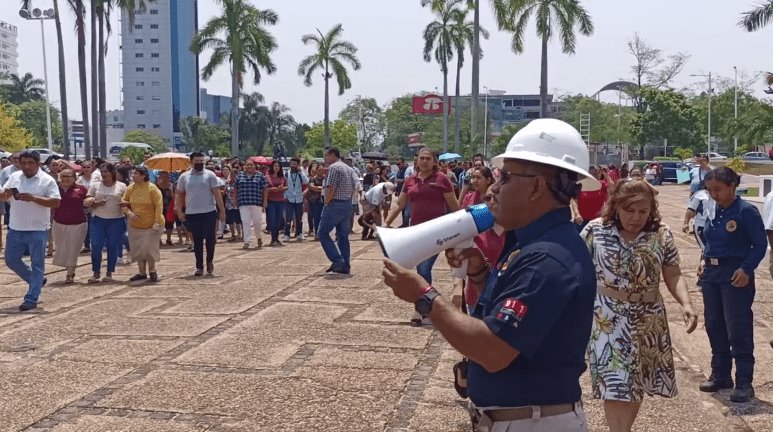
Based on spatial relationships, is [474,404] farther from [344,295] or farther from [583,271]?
[344,295]

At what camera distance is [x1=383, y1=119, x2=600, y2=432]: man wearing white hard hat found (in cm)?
220

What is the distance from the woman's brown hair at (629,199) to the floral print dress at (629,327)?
1.5 inches

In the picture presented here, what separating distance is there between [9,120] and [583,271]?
2393 inches

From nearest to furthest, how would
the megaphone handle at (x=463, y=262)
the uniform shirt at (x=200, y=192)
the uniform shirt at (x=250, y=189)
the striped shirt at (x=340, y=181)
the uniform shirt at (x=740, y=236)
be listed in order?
the megaphone handle at (x=463, y=262), the uniform shirt at (x=740, y=236), the striped shirt at (x=340, y=181), the uniform shirt at (x=200, y=192), the uniform shirt at (x=250, y=189)

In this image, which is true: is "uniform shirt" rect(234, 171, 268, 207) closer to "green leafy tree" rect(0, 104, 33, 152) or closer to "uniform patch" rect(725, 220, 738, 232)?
"uniform patch" rect(725, 220, 738, 232)

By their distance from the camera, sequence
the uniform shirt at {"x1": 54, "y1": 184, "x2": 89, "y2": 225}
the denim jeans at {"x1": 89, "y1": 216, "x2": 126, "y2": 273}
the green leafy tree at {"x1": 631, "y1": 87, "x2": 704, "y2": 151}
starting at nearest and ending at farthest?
the uniform shirt at {"x1": 54, "y1": 184, "x2": 89, "y2": 225}, the denim jeans at {"x1": 89, "y1": 216, "x2": 126, "y2": 273}, the green leafy tree at {"x1": 631, "y1": 87, "x2": 704, "y2": 151}

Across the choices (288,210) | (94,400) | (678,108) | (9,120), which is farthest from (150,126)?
(94,400)

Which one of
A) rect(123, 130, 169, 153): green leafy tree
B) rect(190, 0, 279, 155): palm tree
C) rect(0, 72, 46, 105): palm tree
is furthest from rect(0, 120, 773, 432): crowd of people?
rect(0, 72, 46, 105): palm tree

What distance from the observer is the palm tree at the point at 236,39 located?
45.1 meters

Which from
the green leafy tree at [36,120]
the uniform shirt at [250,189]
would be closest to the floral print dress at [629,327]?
the uniform shirt at [250,189]

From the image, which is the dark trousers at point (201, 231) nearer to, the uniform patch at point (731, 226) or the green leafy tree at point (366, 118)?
the uniform patch at point (731, 226)

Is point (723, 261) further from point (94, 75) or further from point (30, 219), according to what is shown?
point (94, 75)

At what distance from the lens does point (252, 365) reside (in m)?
6.27

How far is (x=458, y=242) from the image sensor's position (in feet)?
8.70
